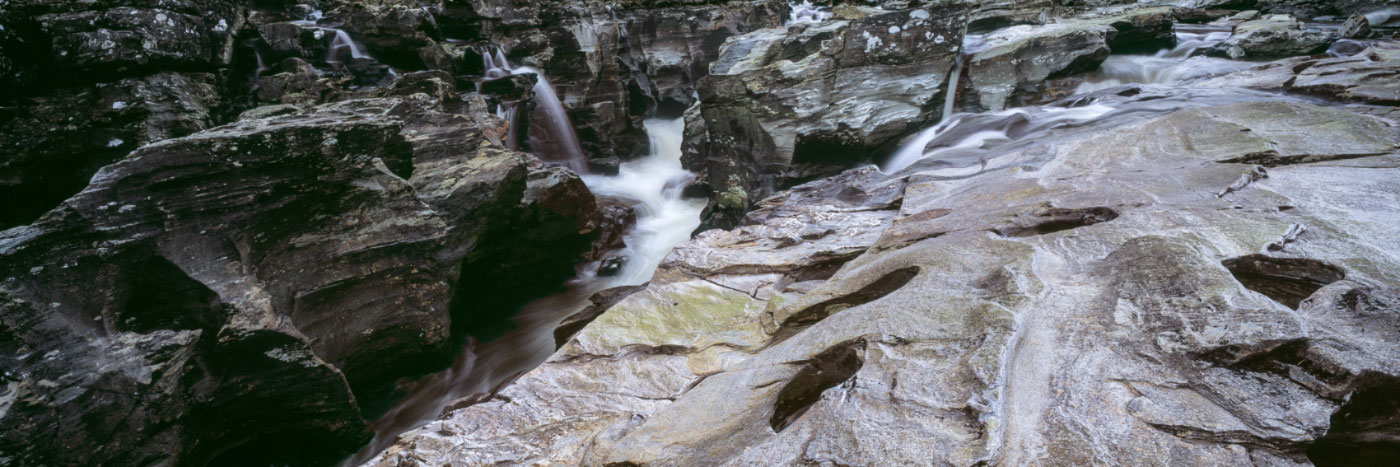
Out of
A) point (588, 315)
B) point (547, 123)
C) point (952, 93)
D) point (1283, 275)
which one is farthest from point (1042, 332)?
point (547, 123)

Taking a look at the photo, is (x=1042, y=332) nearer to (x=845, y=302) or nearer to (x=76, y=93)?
(x=845, y=302)

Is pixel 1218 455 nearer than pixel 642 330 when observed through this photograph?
Yes

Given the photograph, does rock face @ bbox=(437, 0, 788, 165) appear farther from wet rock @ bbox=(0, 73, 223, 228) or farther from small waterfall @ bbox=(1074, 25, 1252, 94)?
small waterfall @ bbox=(1074, 25, 1252, 94)

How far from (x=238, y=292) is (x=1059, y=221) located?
6945 mm

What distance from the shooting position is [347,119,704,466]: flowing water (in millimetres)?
7016

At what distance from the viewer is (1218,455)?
1954mm

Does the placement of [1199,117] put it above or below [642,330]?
above

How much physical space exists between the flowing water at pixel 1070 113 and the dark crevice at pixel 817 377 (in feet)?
13.4

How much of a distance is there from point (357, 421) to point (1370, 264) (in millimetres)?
7852

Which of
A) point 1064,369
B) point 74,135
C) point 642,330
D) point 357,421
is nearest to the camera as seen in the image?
point 1064,369

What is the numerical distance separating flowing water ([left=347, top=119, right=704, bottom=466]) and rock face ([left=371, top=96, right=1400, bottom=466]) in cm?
337

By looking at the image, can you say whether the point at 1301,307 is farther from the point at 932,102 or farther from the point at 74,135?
the point at 74,135

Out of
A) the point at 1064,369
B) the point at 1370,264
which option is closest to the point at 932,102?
the point at 1370,264

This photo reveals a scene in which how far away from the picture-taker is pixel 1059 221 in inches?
166
